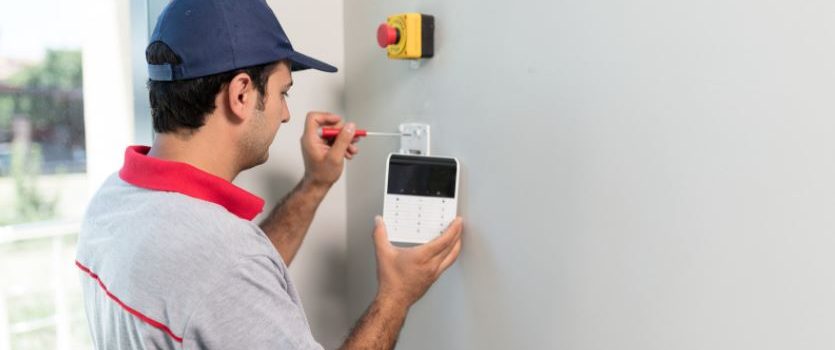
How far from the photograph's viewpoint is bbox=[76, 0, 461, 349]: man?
70 centimetres

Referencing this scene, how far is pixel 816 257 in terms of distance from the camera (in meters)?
0.60

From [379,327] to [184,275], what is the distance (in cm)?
32

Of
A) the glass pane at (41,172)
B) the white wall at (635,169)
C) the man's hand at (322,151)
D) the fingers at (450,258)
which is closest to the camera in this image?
the white wall at (635,169)

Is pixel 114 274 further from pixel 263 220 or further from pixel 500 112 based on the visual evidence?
pixel 500 112

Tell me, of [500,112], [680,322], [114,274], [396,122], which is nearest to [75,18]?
[396,122]

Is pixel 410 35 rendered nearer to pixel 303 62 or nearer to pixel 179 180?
pixel 303 62

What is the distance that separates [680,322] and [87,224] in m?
0.80

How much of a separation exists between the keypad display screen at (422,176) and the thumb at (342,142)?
3.8 inches

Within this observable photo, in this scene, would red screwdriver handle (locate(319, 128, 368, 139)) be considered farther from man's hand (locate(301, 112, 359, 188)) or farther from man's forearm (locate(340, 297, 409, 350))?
man's forearm (locate(340, 297, 409, 350))

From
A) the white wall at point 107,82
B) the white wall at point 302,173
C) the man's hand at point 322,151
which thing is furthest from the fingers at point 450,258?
the white wall at point 107,82

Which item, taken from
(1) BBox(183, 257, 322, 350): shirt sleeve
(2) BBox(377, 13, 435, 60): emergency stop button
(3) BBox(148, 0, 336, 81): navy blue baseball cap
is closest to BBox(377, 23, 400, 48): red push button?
(2) BBox(377, 13, 435, 60): emergency stop button

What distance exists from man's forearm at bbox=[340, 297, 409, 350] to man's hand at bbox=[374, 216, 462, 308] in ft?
0.05

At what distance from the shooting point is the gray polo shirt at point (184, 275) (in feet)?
2.29

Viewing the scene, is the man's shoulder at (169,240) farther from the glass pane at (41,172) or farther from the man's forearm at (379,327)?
the glass pane at (41,172)
